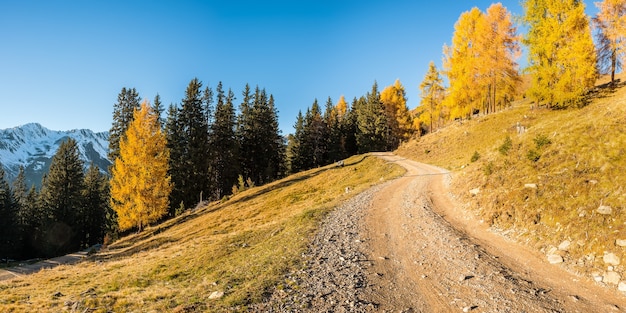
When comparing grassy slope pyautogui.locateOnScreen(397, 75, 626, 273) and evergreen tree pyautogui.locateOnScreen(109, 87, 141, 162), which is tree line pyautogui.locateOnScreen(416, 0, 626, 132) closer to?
grassy slope pyautogui.locateOnScreen(397, 75, 626, 273)

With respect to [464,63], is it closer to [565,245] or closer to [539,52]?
[539,52]

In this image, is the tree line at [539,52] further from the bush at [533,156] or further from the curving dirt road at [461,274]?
the curving dirt road at [461,274]

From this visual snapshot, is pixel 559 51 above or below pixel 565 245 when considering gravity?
above

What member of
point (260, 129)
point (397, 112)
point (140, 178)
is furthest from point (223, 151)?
point (397, 112)

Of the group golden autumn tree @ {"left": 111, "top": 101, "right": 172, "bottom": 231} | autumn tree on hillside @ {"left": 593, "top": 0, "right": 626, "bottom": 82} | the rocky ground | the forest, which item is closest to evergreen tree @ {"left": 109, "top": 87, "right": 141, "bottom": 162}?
the forest

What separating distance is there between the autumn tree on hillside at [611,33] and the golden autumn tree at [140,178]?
159 ft

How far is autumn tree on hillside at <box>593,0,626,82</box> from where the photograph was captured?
3184 centimetres

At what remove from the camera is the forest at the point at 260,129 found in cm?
2998

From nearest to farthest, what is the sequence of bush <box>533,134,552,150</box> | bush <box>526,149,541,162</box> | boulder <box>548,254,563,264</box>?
boulder <box>548,254,563,264</box> < bush <box>526,149,541,162</box> < bush <box>533,134,552,150</box>

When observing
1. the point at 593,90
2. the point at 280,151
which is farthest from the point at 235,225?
the point at 280,151

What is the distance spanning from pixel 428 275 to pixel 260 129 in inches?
2049

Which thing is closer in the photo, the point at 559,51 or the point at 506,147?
the point at 506,147

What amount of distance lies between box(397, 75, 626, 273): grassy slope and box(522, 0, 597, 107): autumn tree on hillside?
1412 centimetres

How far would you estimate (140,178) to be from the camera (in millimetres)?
30109
